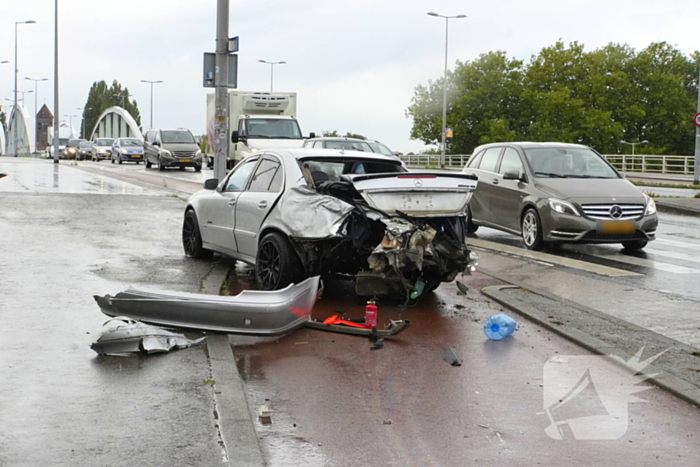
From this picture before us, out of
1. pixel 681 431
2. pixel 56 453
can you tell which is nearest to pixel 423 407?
pixel 681 431

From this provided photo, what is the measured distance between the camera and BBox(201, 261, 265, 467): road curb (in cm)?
446

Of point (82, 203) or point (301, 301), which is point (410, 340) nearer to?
point (301, 301)

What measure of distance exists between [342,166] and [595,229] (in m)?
4.95

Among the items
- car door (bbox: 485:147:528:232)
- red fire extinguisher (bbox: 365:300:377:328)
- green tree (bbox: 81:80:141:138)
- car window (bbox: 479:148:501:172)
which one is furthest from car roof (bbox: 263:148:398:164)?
green tree (bbox: 81:80:141:138)

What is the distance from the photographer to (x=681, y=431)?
5.00m

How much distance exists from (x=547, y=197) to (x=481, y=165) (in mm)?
2480

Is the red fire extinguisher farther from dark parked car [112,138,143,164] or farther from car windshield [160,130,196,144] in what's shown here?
dark parked car [112,138,143,164]

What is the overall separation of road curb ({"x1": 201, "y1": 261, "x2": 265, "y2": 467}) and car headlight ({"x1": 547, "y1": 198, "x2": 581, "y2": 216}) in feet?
23.2

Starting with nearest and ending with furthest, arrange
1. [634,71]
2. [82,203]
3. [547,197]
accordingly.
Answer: [547,197]
[82,203]
[634,71]

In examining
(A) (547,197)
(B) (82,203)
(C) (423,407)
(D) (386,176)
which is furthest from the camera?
(B) (82,203)

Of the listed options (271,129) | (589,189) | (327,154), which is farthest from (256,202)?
(271,129)

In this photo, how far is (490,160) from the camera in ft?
50.1

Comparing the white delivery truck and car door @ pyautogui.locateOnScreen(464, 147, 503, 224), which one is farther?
the white delivery truck

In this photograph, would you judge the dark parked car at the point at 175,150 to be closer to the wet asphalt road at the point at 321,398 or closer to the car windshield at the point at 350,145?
the car windshield at the point at 350,145
